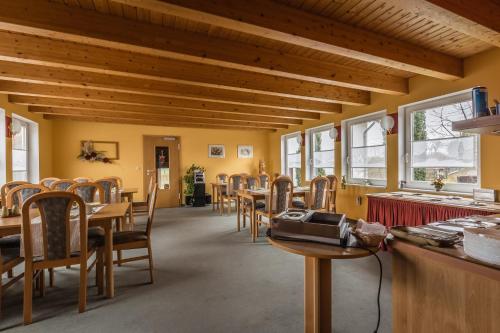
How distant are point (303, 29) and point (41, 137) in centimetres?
589

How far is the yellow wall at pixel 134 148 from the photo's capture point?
6164mm

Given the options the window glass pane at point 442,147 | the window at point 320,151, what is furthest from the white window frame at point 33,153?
the window glass pane at point 442,147

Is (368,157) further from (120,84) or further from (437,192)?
(120,84)

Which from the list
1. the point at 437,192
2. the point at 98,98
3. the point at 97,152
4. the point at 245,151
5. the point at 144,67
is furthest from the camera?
the point at 245,151

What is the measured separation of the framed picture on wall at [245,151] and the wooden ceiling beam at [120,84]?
10.9 feet

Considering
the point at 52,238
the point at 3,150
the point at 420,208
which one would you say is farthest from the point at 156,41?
the point at 3,150

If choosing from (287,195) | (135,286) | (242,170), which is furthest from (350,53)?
(242,170)

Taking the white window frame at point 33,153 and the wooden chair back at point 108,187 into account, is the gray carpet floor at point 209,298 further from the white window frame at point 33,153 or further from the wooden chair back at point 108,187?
the white window frame at point 33,153

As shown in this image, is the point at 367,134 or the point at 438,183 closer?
the point at 438,183

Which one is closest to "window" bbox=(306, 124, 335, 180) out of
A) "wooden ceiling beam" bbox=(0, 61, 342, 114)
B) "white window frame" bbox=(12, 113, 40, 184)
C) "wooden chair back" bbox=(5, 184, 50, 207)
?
"wooden ceiling beam" bbox=(0, 61, 342, 114)

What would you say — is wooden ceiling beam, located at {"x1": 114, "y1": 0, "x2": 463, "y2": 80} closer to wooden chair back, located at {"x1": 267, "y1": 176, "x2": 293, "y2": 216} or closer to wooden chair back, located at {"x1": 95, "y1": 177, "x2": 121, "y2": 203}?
wooden chair back, located at {"x1": 267, "y1": 176, "x2": 293, "y2": 216}

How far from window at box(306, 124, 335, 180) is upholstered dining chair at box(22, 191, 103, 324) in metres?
4.70

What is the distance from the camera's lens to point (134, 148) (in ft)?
21.9

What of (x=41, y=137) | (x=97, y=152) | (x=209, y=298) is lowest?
(x=209, y=298)
